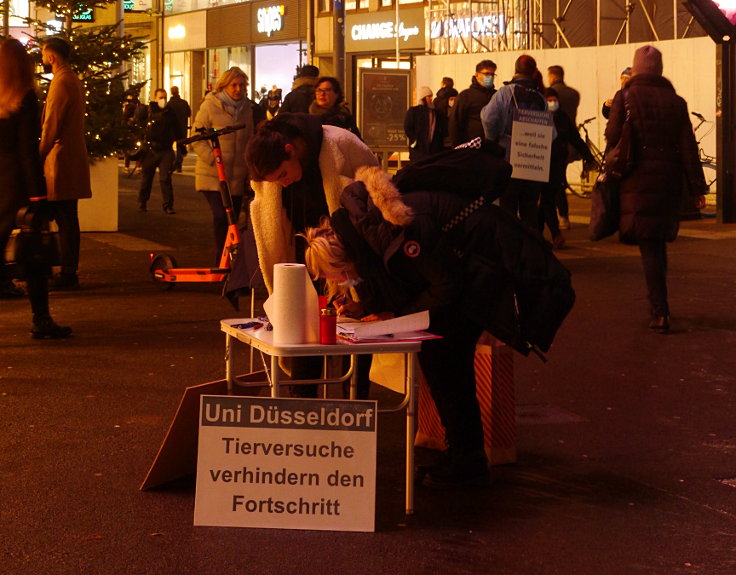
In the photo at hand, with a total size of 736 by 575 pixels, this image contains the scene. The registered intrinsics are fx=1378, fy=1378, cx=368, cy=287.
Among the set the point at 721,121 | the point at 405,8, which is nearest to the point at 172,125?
the point at 721,121

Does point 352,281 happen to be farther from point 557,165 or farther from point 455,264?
point 557,165

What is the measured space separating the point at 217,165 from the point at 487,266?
240 inches

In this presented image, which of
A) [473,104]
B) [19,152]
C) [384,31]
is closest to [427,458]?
[19,152]

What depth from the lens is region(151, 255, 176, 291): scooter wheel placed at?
→ 11.9m

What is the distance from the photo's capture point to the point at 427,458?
6441 millimetres

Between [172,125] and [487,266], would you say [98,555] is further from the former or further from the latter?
[172,125]

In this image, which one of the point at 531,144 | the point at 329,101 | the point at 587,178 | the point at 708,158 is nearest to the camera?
the point at 329,101

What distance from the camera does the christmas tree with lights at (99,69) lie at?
14.9 m

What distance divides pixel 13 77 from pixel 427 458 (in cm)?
486

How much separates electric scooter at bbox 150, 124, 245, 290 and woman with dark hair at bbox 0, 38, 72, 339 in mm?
1422

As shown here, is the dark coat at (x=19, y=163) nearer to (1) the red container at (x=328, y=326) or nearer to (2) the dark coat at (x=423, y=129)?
(1) the red container at (x=328, y=326)

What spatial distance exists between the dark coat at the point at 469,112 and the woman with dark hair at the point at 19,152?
574 centimetres

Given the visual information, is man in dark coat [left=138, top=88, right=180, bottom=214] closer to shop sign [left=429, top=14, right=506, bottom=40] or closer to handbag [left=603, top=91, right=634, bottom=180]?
shop sign [left=429, top=14, right=506, bottom=40]

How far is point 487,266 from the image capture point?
18.1ft
